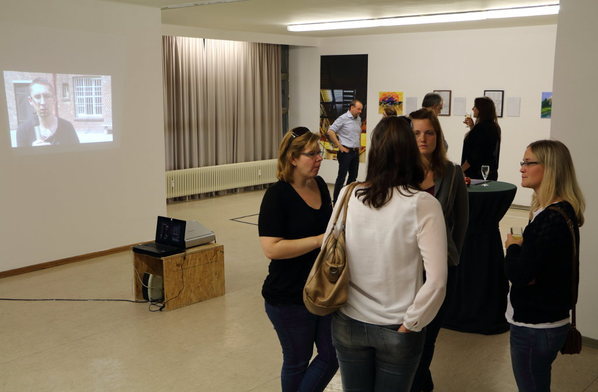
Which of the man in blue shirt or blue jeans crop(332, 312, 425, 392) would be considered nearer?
blue jeans crop(332, 312, 425, 392)

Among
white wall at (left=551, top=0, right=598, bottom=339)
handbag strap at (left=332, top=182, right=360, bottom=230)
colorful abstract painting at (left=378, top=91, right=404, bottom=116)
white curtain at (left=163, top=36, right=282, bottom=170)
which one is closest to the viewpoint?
handbag strap at (left=332, top=182, right=360, bottom=230)

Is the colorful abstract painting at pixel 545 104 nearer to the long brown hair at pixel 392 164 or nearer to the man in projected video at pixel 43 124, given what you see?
the man in projected video at pixel 43 124

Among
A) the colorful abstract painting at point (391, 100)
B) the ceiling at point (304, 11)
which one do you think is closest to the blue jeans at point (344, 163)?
the colorful abstract painting at point (391, 100)

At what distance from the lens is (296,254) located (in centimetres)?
255

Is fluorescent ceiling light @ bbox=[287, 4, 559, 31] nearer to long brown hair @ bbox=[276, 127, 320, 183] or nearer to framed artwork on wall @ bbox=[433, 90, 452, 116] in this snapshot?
framed artwork on wall @ bbox=[433, 90, 452, 116]

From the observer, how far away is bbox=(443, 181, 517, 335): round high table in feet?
13.9

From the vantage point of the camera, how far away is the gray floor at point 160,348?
12.2 ft

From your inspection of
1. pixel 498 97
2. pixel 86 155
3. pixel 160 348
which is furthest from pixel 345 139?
pixel 160 348

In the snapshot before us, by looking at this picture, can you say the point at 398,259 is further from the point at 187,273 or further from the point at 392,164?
the point at 187,273

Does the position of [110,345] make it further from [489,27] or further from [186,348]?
[489,27]

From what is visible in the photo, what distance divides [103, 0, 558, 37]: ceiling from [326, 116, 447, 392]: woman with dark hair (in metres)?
4.72

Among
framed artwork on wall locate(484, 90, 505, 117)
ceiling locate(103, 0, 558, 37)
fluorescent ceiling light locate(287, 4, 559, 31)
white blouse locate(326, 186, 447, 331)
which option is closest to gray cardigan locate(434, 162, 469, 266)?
white blouse locate(326, 186, 447, 331)

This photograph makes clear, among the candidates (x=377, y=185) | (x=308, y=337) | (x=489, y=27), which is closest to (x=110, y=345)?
(x=308, y=337)

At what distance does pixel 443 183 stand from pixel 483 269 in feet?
5.31
